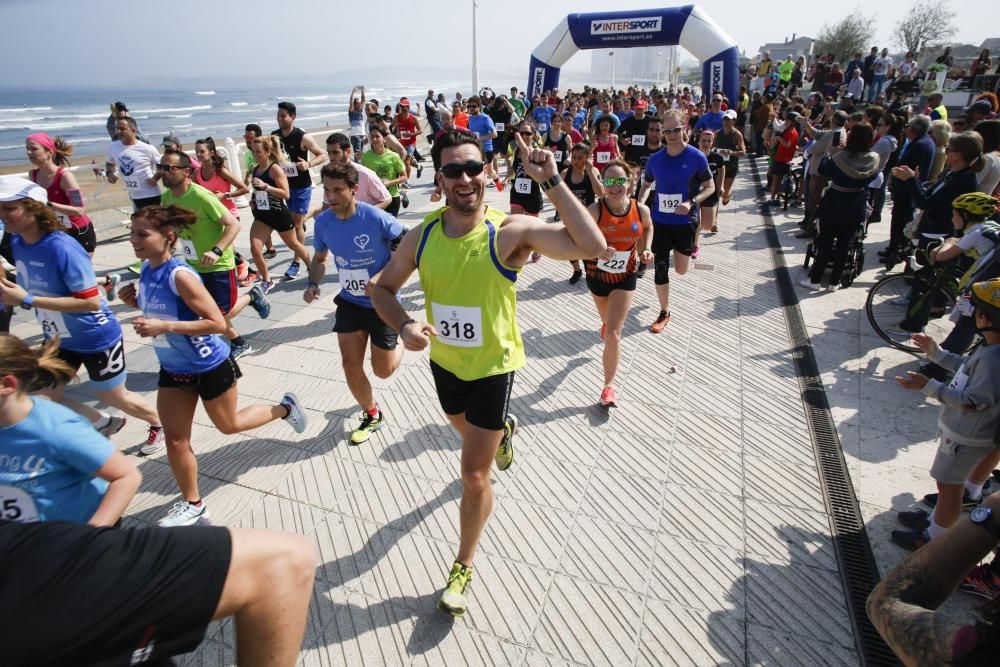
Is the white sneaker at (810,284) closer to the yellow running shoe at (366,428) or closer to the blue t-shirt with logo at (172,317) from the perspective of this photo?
the yellow running shoe at (366,428)

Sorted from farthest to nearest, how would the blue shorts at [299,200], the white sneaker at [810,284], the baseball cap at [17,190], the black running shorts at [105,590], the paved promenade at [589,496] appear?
the blue shorts at [299,200] < the white sneaker at [810,284] < the baseball cap at [17,190] < the paved promenade at [589,496] < the black running shorts at [105,590]

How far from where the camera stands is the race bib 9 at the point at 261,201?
20.5 feet

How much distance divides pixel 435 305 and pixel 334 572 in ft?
5.24

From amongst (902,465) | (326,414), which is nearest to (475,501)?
(326,414)

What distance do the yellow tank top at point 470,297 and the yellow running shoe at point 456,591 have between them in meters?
1.00

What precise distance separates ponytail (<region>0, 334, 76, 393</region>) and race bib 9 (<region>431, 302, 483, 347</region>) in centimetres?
152

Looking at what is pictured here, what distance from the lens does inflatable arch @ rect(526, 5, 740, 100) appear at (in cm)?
1791

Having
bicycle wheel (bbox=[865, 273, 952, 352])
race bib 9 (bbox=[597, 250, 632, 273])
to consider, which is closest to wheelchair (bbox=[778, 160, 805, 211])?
bicycle wheel (bbox=[865, 273, 952, 352])

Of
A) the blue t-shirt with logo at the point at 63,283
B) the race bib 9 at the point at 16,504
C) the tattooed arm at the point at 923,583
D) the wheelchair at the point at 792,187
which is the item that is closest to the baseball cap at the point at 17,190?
the blue t-shirt with logo at the point at 63,283

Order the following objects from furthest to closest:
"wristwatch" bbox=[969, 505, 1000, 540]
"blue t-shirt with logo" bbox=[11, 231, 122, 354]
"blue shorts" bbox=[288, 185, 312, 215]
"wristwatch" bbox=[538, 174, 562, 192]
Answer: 1. "blue shorts" bbox=[288, 185, 312, 215]
2. "blue t-shirt with logo" bbox=[11, 231, 122, 354]
3. "wristwatch" bbox=[538, 174, 562, 192]
4. "wristwatch" bbox=[969, 505, 1000, 540]

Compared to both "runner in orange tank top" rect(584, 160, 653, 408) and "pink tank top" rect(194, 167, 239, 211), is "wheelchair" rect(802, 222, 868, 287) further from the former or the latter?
"pink tank top" rect(194, 167, 239, 211)

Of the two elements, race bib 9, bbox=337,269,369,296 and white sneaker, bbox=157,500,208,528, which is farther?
race bib 9, bbox=337,269,369,296

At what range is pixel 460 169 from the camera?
2.33m

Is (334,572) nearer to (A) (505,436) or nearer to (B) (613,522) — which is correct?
(A) (505,436)
